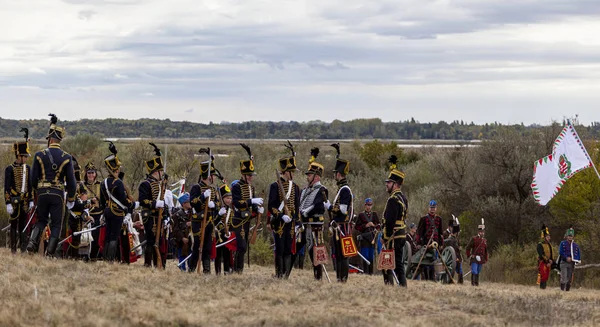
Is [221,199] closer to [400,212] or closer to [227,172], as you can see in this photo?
[400,212]

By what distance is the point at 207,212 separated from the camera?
18.1 m

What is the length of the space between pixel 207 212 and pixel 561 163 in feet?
32.0

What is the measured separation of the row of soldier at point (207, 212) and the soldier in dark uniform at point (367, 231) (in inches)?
243

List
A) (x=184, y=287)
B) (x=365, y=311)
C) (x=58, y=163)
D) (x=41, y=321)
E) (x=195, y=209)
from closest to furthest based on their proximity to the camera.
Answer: (x=41, y=321) < (x=365, y=311) < (x=184, y=287) < (x=58, y=163) < (x=195, y=209)

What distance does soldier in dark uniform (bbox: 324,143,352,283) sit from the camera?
1743cm

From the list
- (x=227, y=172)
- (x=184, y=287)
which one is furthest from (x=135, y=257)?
(x=227, y=172)

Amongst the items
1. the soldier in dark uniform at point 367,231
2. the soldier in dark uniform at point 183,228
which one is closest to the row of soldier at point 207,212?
the soldier in dark uniform at point 183,228

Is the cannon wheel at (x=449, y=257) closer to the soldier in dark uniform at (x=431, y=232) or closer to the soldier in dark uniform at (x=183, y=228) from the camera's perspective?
the soldier in dark uniform at (x=431, y=232)

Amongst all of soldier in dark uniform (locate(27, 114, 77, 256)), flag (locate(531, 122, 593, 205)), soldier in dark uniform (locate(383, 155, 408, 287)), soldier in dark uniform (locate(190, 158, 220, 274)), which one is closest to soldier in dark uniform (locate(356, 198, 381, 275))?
flag (locate(531, 122, 593, 205))

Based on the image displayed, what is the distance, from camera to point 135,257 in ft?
62.2

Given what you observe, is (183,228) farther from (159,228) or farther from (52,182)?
(52,182)

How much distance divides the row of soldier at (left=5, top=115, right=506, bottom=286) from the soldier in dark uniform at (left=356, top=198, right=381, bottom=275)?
20.3 ft

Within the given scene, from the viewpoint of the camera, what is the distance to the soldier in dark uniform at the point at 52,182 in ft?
55.2

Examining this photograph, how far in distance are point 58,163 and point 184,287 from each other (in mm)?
3623
